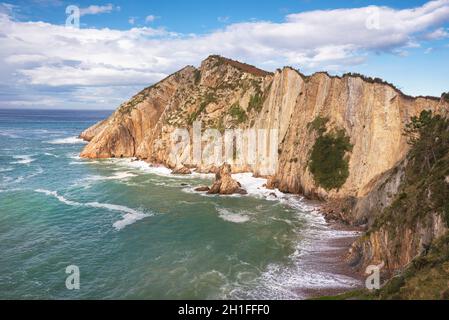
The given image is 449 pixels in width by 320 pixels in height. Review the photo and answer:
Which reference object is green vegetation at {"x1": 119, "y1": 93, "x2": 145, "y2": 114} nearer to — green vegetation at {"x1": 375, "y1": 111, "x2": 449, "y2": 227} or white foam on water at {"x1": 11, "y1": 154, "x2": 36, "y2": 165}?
white foam on water at {"x1": 11, "y1": 154, "x2": 36, "y2": 165}

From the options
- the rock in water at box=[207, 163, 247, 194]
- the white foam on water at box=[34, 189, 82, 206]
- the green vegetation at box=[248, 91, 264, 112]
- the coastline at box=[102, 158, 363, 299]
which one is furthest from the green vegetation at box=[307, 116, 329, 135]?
the white foam on water at box=[34, 189, 82, 206]

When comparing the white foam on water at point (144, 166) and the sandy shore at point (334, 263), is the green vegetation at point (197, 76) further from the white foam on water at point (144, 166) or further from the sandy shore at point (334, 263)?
the sandy shore at point (334, 263)

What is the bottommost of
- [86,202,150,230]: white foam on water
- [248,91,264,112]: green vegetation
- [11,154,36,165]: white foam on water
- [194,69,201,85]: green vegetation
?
[86,202,150,230]: white foam on water

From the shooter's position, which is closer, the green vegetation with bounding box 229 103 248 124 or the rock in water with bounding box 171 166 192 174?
the rock in water with bounding box 171 166 192 174

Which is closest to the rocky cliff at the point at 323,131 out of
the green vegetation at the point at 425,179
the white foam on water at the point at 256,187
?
the green vegetation at the point at 425,179

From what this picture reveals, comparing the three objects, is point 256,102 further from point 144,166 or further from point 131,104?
point 131,104

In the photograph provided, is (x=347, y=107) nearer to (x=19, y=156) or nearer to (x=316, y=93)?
(x=316, y=93)
